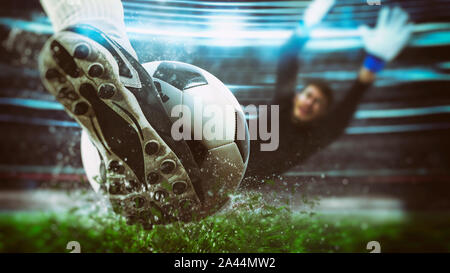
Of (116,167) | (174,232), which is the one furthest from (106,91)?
(174,232)

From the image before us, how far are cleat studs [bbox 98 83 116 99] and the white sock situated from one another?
0.68 ft

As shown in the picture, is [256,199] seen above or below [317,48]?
below

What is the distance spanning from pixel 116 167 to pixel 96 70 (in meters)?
0.36

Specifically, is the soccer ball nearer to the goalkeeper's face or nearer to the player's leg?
the player's leg

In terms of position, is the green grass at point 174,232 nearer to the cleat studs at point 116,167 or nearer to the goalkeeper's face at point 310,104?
the cleat studs at point 116,167

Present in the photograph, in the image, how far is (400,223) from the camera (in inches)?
69.3

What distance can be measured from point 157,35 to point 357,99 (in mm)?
929

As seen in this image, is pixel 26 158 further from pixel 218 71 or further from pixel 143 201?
pixel 218 71

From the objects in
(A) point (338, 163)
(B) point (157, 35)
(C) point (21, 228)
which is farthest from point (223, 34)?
(C) point (21, 228)

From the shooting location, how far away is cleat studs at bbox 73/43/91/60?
1.19 meters

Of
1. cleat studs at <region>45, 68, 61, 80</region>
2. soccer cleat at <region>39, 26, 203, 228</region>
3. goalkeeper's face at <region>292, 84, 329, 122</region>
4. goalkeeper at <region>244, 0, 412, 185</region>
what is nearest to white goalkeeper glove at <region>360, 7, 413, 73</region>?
goalkeeper at <region>244, 0, 412, 185</region>

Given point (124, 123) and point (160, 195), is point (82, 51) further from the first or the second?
point (160, 195)

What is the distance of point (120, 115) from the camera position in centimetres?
129
